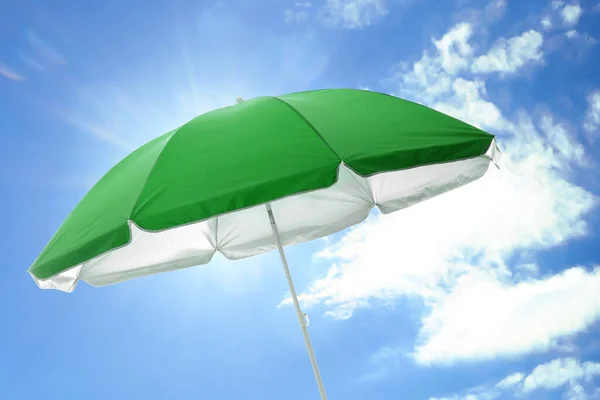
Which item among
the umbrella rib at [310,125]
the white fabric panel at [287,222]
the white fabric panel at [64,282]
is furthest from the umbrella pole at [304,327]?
the white fabric panel at [64,282]

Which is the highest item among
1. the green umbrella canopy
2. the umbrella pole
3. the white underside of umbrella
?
the white underside of umbrella

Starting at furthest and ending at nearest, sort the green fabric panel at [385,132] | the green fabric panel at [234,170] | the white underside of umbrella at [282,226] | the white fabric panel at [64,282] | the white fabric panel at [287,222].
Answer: the white fabric panel at [287,222], the white underside of umbrella at [282,226], the white fabric panel at [64,282], the green fabric panel at [385,132], the green fabric panel at [234,170]

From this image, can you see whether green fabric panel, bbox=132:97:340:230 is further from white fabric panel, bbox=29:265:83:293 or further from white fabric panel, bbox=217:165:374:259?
white fabric panel, bbox=217:165:374:259

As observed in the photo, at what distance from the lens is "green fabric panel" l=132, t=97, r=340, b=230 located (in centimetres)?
273

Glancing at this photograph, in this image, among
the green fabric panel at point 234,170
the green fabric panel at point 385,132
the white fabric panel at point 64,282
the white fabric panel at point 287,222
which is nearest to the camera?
the green fabric panel at point 234,170

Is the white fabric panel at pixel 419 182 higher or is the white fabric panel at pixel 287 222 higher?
the white fabric panel at pixel 287 222

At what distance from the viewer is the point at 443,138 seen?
3238 mm

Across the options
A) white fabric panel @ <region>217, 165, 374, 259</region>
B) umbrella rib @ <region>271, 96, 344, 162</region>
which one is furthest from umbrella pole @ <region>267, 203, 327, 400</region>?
umbrella rib @ <region>271, 96, 344, 162</region>

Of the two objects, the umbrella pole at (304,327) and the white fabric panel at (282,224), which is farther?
the white fabric panel at (282,224)

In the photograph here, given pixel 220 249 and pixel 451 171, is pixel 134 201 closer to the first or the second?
pixel 220 249

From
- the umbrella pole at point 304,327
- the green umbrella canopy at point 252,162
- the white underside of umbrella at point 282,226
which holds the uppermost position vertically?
the white underside of umbrella at point 282,226

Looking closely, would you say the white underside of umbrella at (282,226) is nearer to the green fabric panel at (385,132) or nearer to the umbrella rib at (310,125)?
the green fabric panel at (385,132)

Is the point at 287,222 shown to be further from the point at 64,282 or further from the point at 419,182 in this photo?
the point at 64,282

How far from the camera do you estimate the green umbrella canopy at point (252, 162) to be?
2.76 meters
